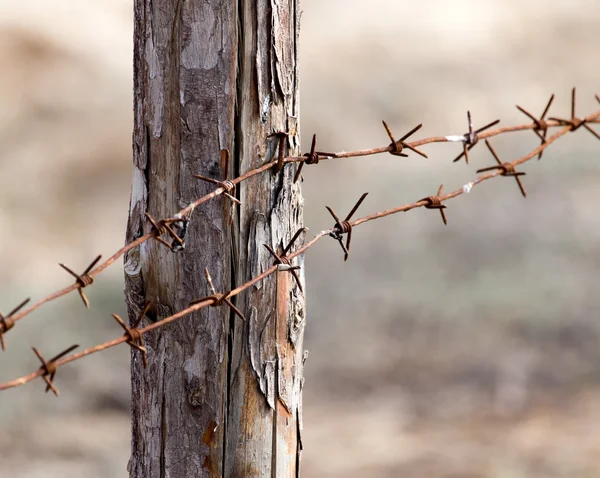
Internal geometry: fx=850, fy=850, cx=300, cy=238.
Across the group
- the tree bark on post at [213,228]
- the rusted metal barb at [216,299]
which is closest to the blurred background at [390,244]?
the tree bark on post at [213,228]

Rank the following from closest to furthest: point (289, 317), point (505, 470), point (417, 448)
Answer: point (289, 317) → point (505, 470) → point (417, 448)

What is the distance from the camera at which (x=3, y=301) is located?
782 centimetres

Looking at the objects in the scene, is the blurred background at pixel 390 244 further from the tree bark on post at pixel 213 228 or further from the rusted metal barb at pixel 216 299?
the rusted metal barb at pixel 216 299

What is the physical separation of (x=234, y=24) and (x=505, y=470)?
492cm

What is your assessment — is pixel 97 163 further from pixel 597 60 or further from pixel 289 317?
pixel 289 317

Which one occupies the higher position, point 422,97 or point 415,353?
point 422,97

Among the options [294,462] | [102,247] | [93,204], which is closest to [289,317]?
[294,462]

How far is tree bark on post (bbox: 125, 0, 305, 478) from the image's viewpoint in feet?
5.59

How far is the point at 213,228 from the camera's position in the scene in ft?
5.68

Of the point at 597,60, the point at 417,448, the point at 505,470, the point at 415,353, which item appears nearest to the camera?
the point at 505,470

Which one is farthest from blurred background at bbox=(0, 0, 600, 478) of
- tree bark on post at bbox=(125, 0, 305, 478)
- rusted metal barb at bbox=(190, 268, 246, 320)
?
rusted metal barb at bbox=(190, 268, 246, 320)

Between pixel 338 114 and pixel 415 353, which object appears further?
pixel 338 114

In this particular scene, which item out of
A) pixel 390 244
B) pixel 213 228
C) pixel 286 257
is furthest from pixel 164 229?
pixel 390 244

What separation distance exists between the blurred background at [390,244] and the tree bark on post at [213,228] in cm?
438
